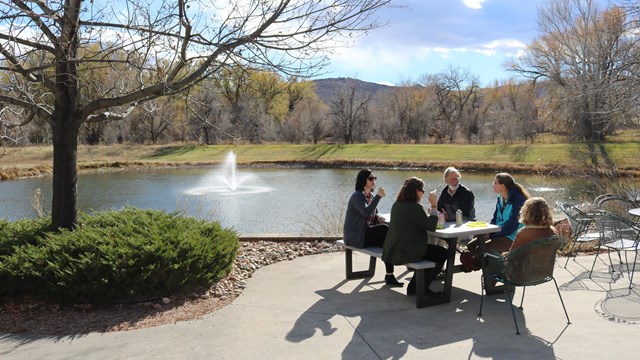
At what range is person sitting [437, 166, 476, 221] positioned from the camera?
694 cm

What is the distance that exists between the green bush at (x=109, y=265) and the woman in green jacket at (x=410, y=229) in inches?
80.5

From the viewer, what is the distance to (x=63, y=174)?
689cm

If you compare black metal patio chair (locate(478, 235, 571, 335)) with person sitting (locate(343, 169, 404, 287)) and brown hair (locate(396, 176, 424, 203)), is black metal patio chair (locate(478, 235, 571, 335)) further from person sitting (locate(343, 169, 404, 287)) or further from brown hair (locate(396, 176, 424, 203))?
person sitting (locate(343, 169, 404, 287))

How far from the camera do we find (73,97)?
22.7ft

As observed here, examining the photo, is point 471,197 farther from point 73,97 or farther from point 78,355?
point 73,97

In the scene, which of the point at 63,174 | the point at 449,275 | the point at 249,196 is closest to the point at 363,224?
the point at 449,275

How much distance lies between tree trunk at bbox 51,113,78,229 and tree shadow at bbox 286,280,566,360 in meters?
3.33

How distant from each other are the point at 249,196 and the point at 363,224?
16.0 meters

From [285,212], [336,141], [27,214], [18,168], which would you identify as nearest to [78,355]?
[285,212]

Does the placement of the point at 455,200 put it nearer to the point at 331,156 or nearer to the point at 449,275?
the point at 449,275

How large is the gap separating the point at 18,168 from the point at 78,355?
3649 cm

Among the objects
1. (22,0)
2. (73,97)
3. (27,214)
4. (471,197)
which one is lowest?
(27,214)

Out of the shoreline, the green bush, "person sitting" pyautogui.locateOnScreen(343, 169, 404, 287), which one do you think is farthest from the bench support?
the shoreline

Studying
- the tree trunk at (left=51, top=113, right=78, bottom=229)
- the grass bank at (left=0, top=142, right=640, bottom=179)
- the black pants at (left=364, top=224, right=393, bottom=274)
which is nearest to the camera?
the black pants at (left=364, top=224, right=393, bottom=274)
